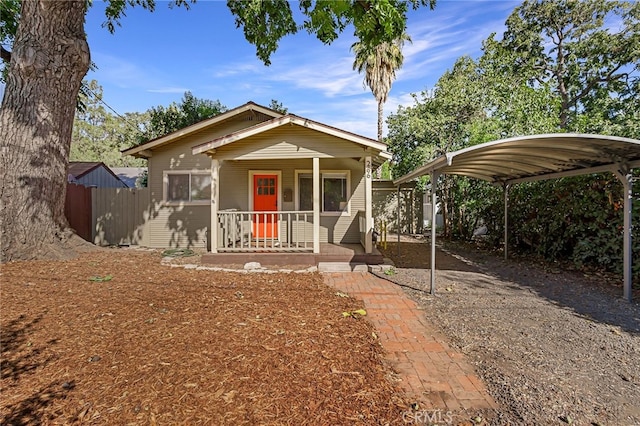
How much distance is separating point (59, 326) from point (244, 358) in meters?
2.16

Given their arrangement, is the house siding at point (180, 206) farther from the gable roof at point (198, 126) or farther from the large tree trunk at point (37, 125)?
the large tree trunk at point (37, 125)

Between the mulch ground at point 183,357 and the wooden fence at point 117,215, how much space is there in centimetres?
530

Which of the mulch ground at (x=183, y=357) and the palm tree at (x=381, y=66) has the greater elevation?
the palm tree at (x=381, y=66)

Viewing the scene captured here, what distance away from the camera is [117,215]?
10.4 m

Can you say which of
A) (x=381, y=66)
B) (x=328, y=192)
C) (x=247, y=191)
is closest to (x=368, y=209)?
(x=328, y=192)

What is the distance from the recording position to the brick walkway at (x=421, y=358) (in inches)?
100

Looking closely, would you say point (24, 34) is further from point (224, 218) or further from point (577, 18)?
point (577, 18)

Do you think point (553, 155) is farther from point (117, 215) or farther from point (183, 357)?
point (117, 215)

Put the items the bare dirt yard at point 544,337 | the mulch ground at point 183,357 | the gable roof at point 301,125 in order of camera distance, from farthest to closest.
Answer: the gable roof at point 301,125
the bare dirt yard at point 544,337
the mulch ground at point 183,357

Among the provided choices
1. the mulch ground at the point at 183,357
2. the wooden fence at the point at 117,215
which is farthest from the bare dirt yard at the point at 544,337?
the wooden fence at the point at 117,215

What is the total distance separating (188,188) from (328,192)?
4481mm

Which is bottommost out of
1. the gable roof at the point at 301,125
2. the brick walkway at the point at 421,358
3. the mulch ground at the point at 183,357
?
the brick walkway at the point at 421,358

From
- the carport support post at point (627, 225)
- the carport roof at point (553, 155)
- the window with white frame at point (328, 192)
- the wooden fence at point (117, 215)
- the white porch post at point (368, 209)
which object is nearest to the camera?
the carport roof at point (553, 155)

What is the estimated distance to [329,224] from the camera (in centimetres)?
980
